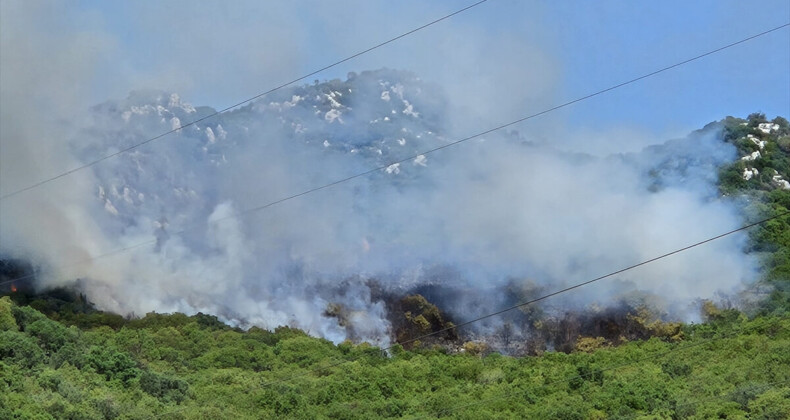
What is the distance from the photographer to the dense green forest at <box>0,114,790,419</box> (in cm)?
4222

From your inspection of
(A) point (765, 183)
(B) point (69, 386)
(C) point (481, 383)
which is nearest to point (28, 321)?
(B) point (69, 386)

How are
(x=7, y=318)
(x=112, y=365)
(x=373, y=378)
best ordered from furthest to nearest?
(x=373, y=378) < (x=7, y=318) < (x=112, y=365)

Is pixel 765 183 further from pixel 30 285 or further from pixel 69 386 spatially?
pixel 69 386

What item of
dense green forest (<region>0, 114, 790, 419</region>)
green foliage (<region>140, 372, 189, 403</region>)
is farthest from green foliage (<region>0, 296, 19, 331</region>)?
green foliage (<region>140, 372, 189, 403</region>)

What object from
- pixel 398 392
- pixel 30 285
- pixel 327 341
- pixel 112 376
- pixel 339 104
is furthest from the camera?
pixel 339 104

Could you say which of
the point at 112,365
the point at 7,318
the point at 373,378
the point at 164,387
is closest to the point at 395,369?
the point at 373,378

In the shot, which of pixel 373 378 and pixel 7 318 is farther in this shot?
pixel 373 378

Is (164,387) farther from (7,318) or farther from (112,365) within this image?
(7,318)

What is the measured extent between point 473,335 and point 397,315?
6.27 m

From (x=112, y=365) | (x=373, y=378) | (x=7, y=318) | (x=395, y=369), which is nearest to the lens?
(x=112, y=365)

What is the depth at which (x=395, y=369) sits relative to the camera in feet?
191

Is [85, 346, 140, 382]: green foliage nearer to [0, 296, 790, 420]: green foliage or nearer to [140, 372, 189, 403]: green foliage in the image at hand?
[0, 296, 790, 420]: green foliage

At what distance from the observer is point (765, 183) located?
83.6m

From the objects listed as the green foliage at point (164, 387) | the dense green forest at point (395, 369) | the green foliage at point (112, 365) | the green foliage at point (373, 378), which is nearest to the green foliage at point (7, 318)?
the dense green forest at point (395, 369)
